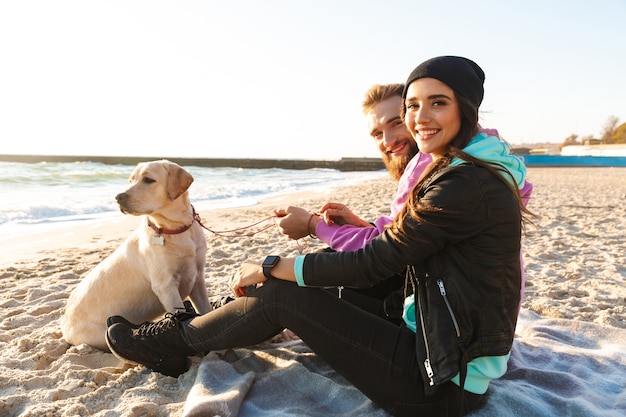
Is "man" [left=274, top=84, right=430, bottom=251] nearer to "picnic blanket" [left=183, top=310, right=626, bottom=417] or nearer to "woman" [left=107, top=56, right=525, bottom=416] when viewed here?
"woman" [left=107, top=56, right=525, bottom=416]

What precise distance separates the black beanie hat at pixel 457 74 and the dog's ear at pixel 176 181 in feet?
6.96

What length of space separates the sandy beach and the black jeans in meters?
0.24

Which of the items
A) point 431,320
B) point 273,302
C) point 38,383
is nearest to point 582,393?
point 431,320

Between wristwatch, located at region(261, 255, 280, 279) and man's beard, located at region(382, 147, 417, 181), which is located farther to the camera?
man's beard, located at region(382, 147, 417, 181)

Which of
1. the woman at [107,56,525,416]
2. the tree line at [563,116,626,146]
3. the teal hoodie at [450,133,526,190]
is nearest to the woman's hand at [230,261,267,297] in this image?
the woman at [107,56,525,416]

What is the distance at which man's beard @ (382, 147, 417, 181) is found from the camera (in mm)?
3160

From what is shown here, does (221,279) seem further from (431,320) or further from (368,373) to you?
(431,320)

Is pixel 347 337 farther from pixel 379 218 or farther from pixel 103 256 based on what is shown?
pixel 103 256

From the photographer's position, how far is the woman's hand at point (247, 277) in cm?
236

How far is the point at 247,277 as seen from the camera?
2416 mm

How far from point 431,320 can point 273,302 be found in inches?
31.3

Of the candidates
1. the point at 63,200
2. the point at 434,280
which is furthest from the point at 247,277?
the point at 63,200

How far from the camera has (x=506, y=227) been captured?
1.82 meters

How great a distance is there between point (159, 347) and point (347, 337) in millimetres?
1139
